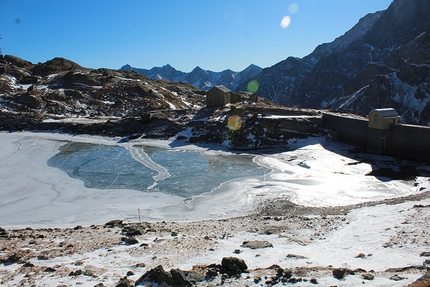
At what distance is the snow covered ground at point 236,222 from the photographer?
8.28 meters

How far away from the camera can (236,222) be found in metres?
13.1

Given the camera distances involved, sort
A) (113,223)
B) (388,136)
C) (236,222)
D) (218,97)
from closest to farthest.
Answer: (113,223), (236,222), (388,136), (218,97)

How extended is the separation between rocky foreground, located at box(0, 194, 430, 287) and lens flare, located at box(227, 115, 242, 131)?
68.9 feet

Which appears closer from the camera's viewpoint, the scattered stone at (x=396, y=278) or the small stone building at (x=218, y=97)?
the scattered stone at (x=396, y=278)

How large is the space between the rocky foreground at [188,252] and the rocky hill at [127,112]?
20.2 meters

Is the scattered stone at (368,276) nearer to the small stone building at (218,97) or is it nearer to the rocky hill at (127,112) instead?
the rocky hill at (127,112)

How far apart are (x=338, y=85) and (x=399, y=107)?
9745 centimetres

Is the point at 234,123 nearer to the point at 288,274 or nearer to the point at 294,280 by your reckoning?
the point at 288,274

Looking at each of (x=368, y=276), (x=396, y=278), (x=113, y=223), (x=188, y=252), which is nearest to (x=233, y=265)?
(x=188, y=252)

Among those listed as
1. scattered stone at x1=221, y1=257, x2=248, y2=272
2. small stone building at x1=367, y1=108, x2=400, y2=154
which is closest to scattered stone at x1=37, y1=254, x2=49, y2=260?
scattered stone at x1=221, y1=257, x2=248, y2=272

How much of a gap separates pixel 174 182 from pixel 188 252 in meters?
11.1

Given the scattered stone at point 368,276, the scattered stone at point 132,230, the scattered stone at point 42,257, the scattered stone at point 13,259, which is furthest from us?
the scattered stone at point 132,230

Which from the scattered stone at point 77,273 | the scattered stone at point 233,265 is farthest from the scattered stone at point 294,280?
the scattered stone at point 77,273

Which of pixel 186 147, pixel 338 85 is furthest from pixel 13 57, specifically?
pixel 338 85
